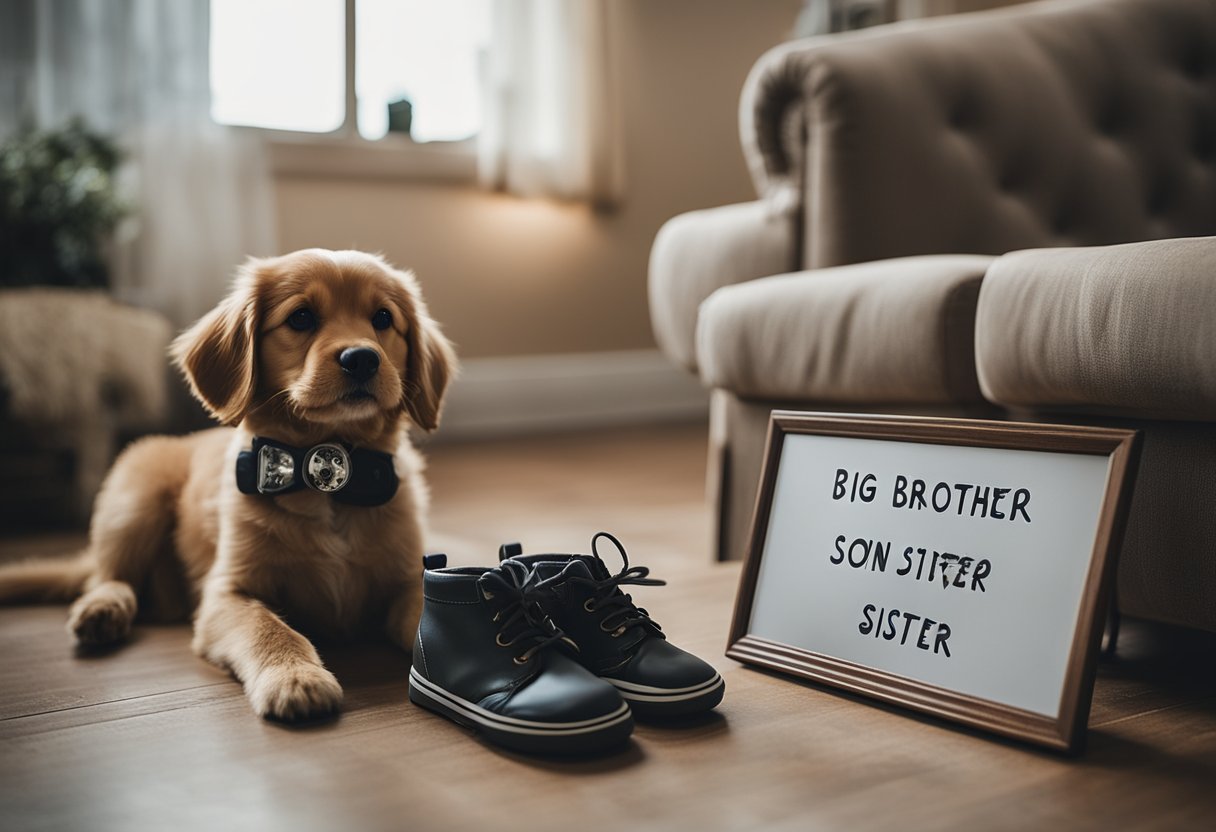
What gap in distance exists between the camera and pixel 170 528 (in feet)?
5.00

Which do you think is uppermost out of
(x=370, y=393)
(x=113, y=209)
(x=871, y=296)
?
(x=113, y=209)

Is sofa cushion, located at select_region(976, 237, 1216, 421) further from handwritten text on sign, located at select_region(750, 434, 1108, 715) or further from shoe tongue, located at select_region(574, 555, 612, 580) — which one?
shoe tongue, located at select_region(574, 555, 612, 580)

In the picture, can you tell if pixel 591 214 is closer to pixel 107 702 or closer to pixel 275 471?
pixel 275 471

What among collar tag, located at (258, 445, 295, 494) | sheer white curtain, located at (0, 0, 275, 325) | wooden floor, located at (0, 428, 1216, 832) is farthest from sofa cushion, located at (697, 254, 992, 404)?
sheer white curtain, located at (0, 0, 275, 325)

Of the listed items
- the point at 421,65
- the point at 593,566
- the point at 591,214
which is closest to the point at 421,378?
the point at 593,566

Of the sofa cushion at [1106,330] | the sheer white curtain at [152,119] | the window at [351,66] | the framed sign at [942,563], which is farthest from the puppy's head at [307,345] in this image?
the window at [351,66]

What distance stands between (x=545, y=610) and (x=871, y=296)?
27.6 inches

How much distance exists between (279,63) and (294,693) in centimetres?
282

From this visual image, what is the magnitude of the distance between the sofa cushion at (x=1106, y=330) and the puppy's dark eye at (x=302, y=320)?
80 centimetres

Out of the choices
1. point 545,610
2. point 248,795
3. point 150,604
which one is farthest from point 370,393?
point 150,604

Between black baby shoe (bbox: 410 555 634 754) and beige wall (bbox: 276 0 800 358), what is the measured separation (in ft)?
8.57

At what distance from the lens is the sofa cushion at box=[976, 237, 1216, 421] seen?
3.47 ft

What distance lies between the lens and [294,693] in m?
1.04

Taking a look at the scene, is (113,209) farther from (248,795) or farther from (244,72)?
(248,795)
